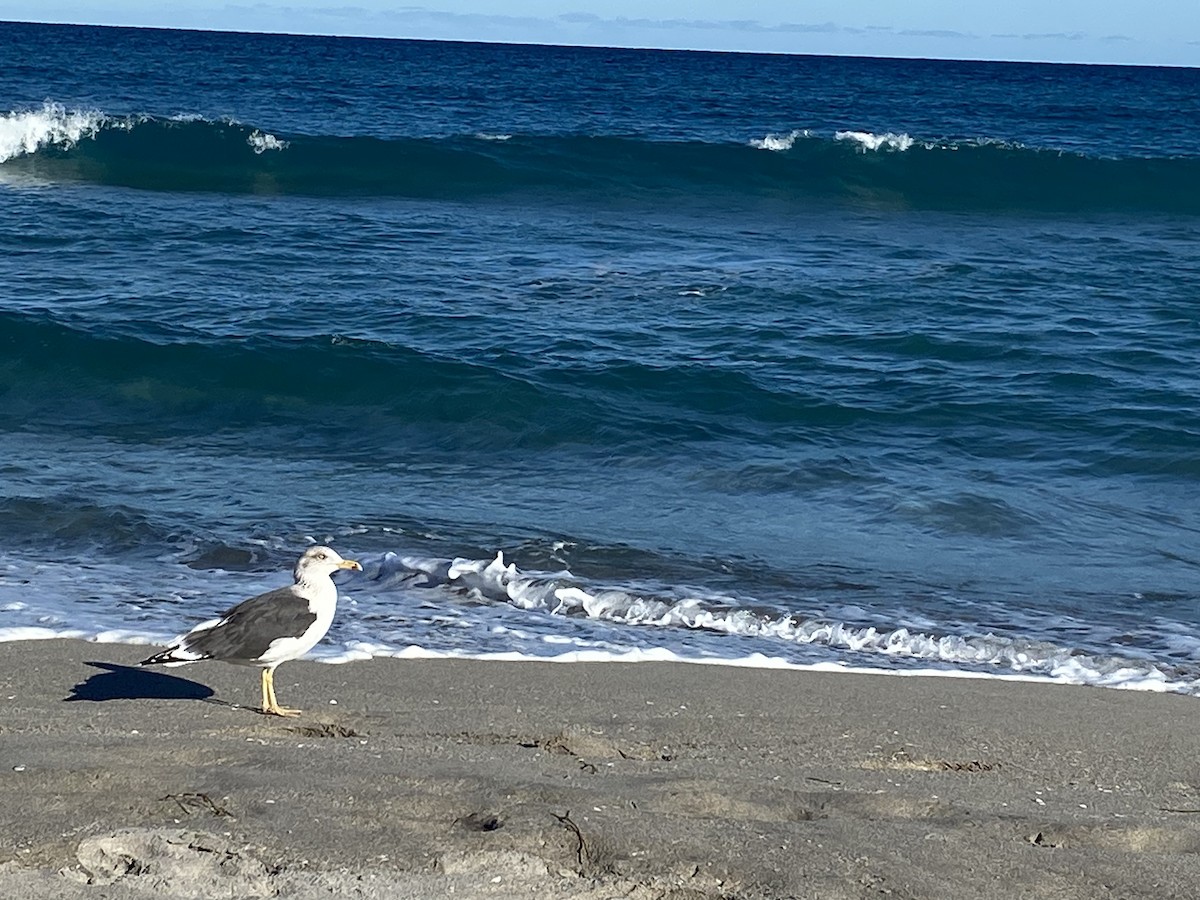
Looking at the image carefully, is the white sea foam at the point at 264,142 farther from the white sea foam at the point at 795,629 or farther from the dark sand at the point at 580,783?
the dark sand at the point at 580,783

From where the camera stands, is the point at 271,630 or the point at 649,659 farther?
the point at 649,659

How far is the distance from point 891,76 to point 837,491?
2326 inches

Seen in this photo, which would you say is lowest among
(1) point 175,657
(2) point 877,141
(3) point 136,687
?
(3) point 136,687

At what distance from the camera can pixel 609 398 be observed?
38.4 feet

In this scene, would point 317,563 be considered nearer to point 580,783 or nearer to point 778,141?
point 580,783

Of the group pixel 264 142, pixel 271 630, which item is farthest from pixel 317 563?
pixel 264 142

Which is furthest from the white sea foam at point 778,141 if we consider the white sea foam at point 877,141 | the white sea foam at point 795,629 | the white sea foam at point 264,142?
the white sea foam at point 795,629

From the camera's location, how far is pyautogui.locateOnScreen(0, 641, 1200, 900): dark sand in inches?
151

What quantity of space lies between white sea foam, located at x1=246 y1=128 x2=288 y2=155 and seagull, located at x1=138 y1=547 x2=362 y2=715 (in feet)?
71.4

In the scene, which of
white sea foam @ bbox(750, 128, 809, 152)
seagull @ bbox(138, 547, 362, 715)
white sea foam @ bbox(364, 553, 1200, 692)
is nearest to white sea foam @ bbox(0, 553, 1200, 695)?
white sea foam @ bbox(364, 553, 1200, 692)

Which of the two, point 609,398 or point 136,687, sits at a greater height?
point 609,398

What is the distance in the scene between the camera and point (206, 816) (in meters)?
4.09

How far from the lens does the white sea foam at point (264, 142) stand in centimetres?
2620

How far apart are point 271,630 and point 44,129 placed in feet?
77.8
